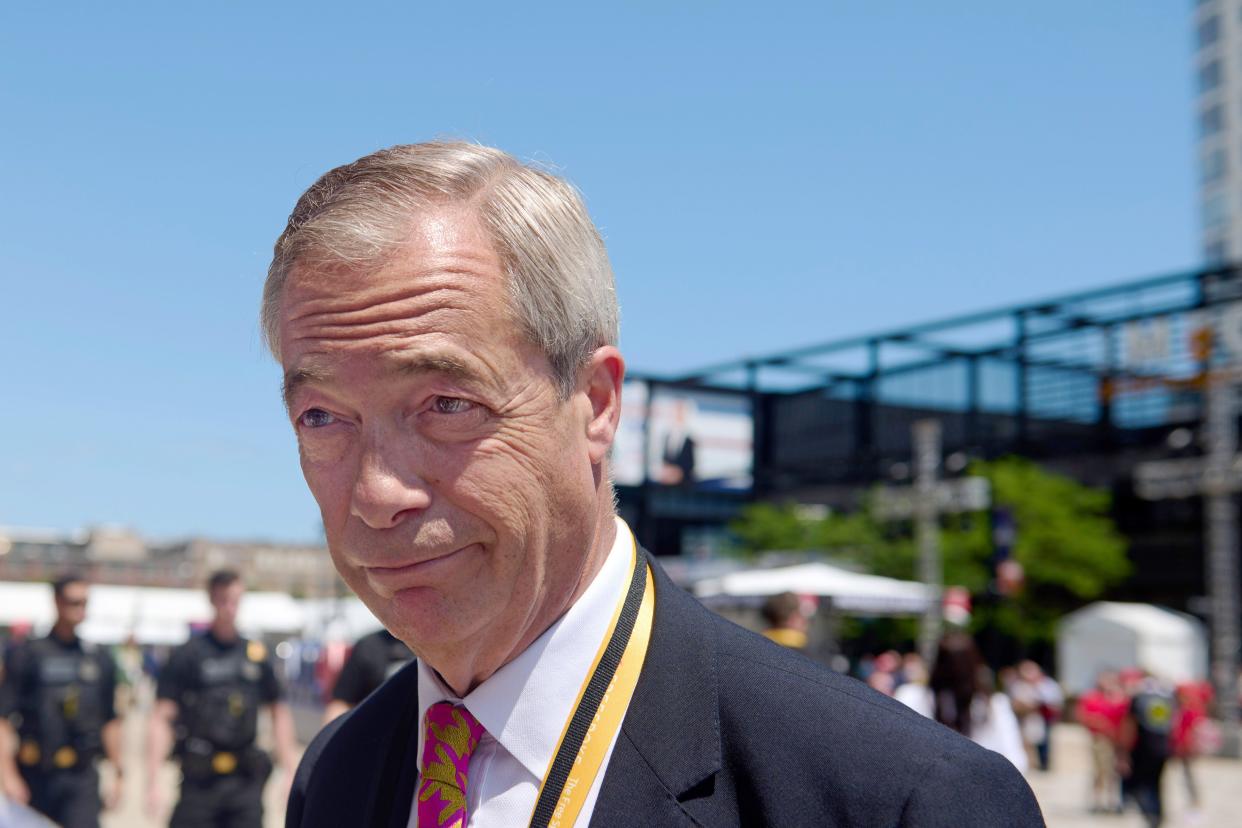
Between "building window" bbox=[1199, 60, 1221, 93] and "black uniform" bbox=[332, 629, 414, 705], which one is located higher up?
"building window" bbox=[1199, 60, 1221, 93]

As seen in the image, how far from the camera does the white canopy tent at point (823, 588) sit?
59.6ft

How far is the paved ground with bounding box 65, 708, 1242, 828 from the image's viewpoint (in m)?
15.0

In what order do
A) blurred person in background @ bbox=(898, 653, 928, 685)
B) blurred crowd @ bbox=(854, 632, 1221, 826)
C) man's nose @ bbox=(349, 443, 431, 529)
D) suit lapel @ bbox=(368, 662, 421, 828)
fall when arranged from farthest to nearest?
blurred person in background @ bbox=(898, 653, 928, 685) → blurred crowd @ bbox=(854, 632, 1221, 826) → suit lapel @ bbox=(368, 662, 421, 828) → man's nose @ bbox=(349, 443, 431, 529)

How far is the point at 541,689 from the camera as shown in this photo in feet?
5.30

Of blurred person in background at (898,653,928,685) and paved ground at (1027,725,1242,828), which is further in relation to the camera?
blurred person in background at (898,653,928,685)

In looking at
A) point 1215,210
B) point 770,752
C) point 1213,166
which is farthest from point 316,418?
point 1213,166

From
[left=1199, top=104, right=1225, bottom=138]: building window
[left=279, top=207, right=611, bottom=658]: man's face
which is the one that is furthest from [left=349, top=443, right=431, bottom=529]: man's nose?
[left=1199, top=104, right=1225, bottom=138]: building window

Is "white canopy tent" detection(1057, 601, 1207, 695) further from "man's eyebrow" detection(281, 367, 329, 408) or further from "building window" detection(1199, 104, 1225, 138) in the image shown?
"building window" detection(1199, 104, 1225, 138)

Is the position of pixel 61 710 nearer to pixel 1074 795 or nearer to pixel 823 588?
pixel 823 588

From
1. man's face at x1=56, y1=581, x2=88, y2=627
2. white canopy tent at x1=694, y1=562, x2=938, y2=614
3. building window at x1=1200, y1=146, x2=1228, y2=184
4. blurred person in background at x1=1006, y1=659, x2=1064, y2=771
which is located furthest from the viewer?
building window at x1=1200, y1=146, x2=1228, y2=184

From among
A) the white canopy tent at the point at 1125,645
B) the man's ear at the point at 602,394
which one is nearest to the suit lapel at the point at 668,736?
the man's ear at the point at 602,394

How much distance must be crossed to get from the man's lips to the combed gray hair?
0.81 ft

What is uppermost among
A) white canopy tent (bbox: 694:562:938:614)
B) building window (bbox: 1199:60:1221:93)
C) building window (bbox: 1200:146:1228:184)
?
building window (bbox: 1199:60:1221:93)

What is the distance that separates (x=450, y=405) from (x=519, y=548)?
0.18 metres
